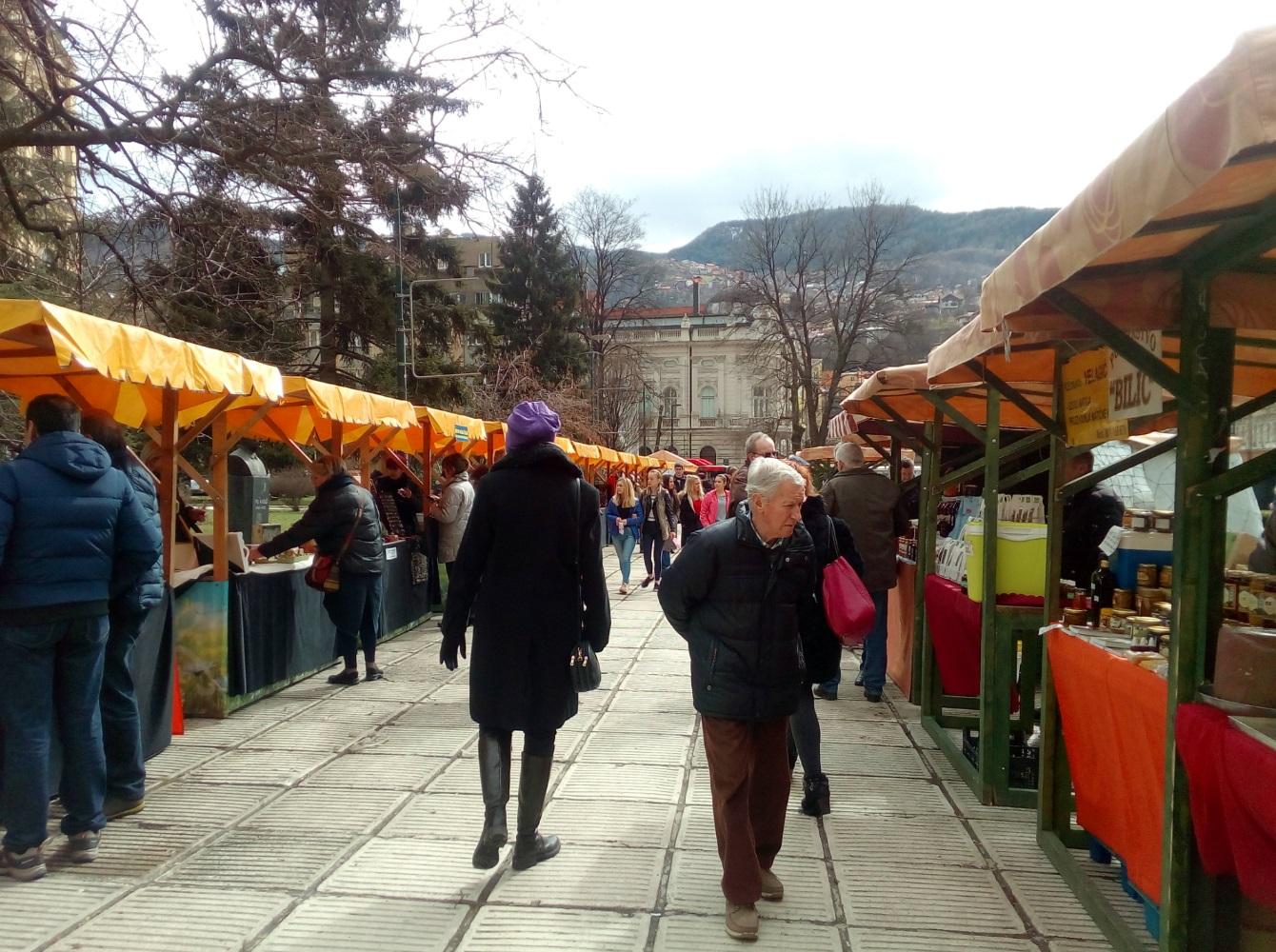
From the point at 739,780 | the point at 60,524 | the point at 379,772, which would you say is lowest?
the point at 379,772

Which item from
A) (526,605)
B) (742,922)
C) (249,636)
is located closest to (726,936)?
(742,922)

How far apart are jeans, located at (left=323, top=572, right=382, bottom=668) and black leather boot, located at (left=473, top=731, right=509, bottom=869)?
3805 mm

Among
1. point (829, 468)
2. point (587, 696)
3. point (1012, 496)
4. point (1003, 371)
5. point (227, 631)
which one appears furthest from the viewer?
point (829, 468)

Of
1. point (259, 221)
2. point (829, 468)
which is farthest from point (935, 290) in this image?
point (259, 221)

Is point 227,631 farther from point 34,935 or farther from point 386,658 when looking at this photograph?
point 34,935

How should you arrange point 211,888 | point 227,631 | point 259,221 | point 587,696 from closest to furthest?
point 211,888 → point 227,631 → point 587,696 → point 259,221

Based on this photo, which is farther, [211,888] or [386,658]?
[386,658]

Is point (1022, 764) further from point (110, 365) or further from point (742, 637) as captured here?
point (110, 365)

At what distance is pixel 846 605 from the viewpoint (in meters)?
3.85

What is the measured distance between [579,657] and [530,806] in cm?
67

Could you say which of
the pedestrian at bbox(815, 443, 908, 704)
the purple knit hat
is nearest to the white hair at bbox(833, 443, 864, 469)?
the pedestrian at bbox(815, 443, 908, 704)

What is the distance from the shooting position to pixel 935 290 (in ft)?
135

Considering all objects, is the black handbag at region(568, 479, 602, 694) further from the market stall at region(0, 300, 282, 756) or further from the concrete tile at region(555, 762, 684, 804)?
the market stall at region(0, 300, 282, 756)

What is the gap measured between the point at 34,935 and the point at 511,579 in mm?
2099
